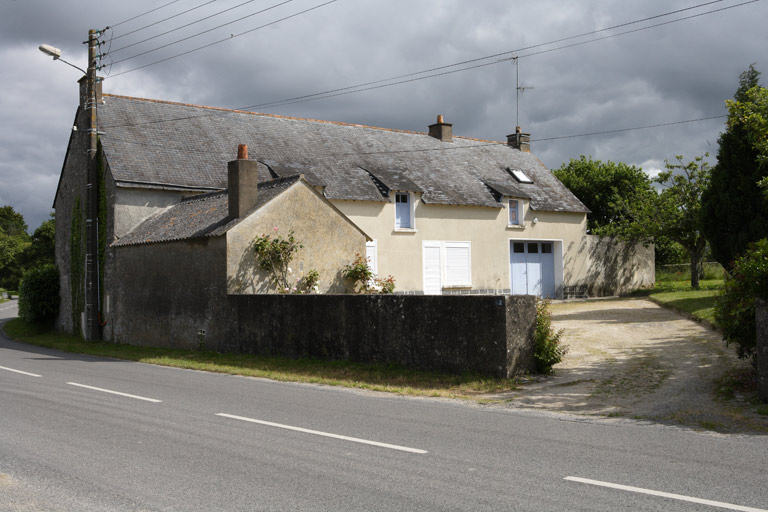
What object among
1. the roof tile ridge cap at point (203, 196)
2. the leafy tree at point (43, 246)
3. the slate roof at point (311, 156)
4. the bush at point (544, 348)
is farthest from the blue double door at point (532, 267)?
the leafy tree at point (43, 246)

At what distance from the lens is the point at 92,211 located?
2281cm

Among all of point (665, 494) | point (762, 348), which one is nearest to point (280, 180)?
point (762, 348)

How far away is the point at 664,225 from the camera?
31.1 m

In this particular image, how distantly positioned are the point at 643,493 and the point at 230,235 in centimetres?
1332

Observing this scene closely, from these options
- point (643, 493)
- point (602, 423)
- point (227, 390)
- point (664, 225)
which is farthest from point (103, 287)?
point (664, 225)

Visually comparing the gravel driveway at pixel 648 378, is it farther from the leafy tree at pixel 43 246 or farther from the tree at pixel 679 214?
the leafy tree at pixel 43 246

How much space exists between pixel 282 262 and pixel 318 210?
6.30 feet

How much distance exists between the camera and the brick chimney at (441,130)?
3444 centimetres

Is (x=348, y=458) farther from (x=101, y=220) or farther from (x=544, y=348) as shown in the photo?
(x=101, y=220)

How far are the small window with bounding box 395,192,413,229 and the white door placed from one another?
45.1 inches

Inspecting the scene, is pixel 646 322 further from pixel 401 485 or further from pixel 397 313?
pixel 401 485

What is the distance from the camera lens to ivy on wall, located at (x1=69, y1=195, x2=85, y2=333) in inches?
1041

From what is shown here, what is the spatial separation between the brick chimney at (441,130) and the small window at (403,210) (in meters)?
7.40

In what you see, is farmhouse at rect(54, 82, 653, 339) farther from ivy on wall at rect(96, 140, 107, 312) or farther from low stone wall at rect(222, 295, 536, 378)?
low stone wall at rect(222, 295, 536, 378)
